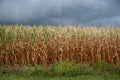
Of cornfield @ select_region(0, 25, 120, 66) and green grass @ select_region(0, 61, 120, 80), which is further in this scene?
cornfield @ select_region(0, 25, 120, 66)

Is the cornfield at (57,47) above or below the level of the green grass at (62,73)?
above

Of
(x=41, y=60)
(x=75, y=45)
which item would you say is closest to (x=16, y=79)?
(x=41, y=60)

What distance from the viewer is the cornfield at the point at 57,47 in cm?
1939

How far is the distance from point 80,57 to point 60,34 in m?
2.12

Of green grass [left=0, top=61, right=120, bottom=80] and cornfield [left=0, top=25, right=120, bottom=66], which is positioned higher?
cornfield [left=0, top=25, right=120, bottom=66]

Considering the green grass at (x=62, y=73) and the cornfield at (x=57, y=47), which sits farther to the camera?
the cornfield at (x=57, y=47)

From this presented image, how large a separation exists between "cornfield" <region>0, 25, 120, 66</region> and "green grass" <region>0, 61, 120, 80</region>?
250cm

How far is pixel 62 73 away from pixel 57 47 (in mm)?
4040

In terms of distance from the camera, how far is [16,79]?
14.2m

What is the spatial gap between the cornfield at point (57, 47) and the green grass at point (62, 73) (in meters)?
2.50

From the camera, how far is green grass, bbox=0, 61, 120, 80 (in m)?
14.6

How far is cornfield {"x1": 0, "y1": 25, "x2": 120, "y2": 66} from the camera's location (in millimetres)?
19391

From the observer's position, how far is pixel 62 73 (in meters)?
15.7

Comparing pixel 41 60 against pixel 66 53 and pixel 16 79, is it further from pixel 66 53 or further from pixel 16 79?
pixel 16 79
